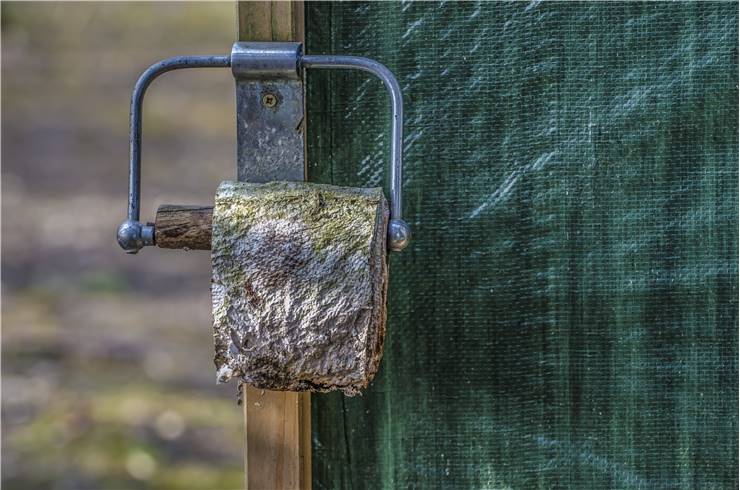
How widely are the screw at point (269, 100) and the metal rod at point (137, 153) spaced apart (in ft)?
0.18

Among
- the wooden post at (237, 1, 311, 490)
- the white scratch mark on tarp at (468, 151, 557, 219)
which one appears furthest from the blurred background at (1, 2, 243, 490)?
the white scratch mark on tarp at (468, 151, 557, 219)

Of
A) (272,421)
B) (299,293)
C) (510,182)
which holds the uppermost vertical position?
(510,182)

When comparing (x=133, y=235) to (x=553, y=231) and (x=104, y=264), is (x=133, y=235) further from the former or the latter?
(x=104, y=264)

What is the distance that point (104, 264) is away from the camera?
4.21m

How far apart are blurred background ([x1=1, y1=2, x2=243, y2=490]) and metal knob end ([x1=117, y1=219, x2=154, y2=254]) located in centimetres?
212

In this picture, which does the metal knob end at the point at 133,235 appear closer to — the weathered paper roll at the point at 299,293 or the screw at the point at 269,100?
the weathered paper roll at the point at 299,293

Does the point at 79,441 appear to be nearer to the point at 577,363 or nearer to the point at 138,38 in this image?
the point at 577,363

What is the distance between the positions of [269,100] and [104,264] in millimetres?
3404

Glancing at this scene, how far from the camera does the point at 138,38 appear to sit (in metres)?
5.12

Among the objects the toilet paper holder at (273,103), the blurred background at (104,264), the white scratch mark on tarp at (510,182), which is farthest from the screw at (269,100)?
the blurred background at (104,264)

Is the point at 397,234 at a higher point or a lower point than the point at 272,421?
higher

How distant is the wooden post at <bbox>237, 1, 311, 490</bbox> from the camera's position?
1.05 metres

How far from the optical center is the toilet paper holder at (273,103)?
94 centimetres

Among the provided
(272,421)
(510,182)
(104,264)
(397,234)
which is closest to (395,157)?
(397,234)
